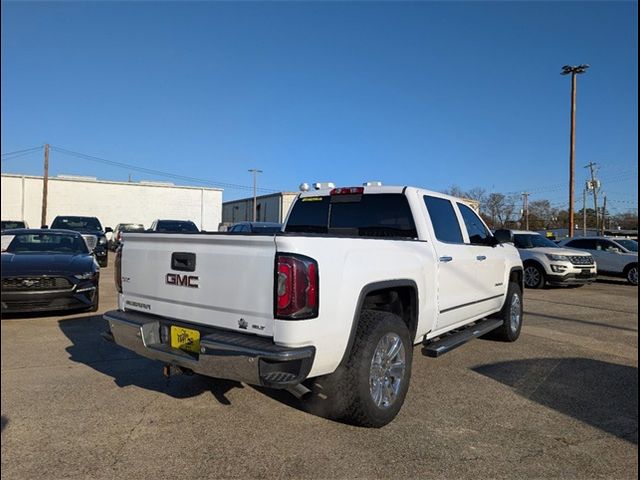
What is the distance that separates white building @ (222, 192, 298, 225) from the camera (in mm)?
53719

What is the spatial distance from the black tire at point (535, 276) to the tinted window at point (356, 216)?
10.7 metres

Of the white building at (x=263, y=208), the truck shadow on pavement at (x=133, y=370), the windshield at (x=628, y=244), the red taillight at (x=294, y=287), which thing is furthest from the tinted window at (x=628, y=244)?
the white building at (x=263, y=208)

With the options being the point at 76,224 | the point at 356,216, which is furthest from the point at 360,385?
the point at 76,224

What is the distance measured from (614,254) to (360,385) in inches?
643

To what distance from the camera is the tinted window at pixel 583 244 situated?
17.2m

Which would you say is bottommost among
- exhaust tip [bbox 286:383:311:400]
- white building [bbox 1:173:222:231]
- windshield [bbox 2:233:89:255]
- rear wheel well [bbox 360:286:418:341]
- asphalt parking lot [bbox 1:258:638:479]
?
asphalt parking lot [bbox 1:258:638:479]

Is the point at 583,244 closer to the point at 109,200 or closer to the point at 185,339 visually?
the point at 185,339

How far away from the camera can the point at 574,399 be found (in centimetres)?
443

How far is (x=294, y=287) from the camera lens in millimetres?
3006

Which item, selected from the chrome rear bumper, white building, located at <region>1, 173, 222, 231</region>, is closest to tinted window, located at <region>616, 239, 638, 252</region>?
the chrome rear bumper

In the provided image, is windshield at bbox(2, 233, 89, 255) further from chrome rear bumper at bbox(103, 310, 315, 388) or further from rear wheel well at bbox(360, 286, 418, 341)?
rear wheel well at bbox(360, 286, 418, 341)

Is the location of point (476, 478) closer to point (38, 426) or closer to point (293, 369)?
point (293, 369)

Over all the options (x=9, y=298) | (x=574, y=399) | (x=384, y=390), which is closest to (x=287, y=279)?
(x=384, y=390)

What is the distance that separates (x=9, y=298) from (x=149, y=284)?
3.63 metres
